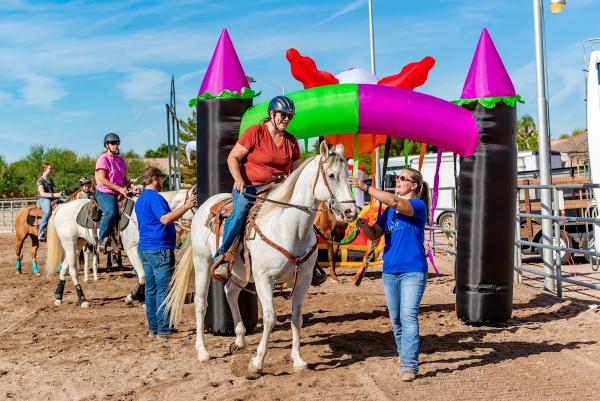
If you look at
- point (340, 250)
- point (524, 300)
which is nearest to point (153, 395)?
point (524, 300)

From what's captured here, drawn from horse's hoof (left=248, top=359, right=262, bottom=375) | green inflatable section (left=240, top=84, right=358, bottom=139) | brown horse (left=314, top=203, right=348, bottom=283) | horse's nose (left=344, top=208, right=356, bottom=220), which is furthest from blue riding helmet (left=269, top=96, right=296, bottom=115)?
brown horse (left=314, top=203, right=348, bottom=283)

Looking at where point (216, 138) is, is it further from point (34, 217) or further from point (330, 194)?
point (34, 217)

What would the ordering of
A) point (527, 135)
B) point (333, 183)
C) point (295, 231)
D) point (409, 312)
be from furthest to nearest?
point (527, 135)
point (295, 231)
point (409, 312)
point (333, 183)

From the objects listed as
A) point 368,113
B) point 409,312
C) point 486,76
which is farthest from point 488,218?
point 409,312

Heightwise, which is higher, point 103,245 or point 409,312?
point 103,245

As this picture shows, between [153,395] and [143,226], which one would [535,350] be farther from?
[143,226]

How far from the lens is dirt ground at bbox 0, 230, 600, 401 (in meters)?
5.59

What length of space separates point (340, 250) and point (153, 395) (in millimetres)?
8523

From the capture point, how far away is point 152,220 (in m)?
7.64

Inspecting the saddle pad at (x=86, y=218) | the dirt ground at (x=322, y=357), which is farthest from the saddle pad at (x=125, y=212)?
the dirt ground at (x=322, y=357)

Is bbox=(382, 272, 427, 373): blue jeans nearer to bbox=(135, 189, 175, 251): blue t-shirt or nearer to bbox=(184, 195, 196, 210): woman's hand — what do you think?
bbox=(184, 195, 196, 210): woman's hand

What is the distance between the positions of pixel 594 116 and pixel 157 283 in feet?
30.5

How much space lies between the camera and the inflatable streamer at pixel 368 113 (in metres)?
7.18

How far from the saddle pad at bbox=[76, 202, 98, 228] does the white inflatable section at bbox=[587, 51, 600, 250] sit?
366 inches
